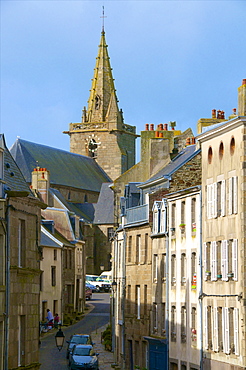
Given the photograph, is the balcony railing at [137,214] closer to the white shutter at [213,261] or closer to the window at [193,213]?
the window at [193,213]

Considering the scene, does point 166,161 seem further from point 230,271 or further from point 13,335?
point 13,335

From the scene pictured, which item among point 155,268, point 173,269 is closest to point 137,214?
point 155,268

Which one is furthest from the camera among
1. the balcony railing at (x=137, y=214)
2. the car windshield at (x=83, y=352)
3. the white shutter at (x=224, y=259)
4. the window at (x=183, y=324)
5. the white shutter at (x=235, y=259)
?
the balcony railing at (x=137, y=214)

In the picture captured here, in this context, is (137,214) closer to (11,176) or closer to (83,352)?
(83,352)

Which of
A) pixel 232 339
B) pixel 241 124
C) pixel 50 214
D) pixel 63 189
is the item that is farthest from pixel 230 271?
pixel 63 189

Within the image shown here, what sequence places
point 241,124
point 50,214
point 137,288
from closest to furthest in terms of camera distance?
point 241,124 < point 137,288 < point 50,214

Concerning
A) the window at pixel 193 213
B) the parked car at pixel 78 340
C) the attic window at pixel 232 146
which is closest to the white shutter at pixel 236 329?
the attic window at pixel 232 146

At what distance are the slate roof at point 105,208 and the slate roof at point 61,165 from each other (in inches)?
224

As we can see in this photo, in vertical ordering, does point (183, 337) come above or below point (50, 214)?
below

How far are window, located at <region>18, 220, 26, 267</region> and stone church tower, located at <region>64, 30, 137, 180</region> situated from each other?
9765cm

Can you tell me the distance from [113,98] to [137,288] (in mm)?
87321

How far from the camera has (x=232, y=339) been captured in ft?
98.4

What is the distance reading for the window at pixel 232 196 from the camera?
1189 inches

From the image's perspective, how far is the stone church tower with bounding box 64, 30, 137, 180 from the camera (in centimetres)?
12562
